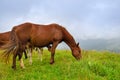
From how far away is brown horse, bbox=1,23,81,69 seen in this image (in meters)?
16.9

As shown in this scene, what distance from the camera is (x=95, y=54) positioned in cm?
2272

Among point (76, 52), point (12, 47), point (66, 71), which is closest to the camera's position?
point (66, 71)

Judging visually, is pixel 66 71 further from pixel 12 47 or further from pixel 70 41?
pixel 70 41

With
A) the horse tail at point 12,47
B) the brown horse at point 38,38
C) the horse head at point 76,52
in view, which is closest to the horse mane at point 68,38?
the brown horse at point 38,38

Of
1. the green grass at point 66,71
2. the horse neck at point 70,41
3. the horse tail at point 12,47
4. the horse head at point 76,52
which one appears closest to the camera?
the green grass at point 66,71

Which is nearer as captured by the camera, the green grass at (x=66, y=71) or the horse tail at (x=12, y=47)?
the green grass at (x=66, y=71)

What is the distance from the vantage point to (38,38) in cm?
1808

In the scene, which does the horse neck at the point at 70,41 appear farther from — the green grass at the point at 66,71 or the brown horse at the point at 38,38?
the green grass at the point at 66,71

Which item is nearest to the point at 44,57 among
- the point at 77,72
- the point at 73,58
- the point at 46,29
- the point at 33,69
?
the point at 73,58

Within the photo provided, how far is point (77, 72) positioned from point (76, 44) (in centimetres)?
417

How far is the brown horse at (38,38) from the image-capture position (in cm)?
1691

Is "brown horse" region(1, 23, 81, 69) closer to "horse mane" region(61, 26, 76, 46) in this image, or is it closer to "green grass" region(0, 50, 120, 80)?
"horse mane" region(61, 26, 76, 46)

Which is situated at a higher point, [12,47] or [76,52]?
[12,47]

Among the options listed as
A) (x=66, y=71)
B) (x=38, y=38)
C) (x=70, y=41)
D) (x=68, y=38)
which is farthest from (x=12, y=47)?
(x=70, y=41)
